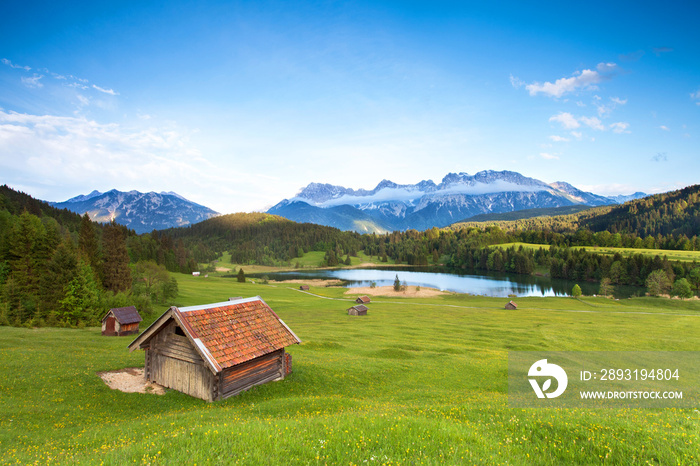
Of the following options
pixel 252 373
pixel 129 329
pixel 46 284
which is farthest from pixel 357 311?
pixel 46 284

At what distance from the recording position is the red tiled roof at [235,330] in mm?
19109

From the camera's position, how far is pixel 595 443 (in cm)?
893

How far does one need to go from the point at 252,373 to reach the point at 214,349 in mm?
3729

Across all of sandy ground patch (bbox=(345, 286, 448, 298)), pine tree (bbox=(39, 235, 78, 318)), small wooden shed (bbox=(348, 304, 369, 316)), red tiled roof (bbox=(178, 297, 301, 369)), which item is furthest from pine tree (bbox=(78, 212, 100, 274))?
sandy ground patch (bbox=(345, 286, 448, 298))

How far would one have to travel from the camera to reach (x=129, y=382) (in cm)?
2194

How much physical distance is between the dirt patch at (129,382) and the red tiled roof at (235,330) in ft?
17.5

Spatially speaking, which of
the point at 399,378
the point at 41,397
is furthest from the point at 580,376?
the point at 41,397

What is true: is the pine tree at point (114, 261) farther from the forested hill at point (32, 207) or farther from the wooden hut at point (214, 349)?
the forested hill at point (32, 207)

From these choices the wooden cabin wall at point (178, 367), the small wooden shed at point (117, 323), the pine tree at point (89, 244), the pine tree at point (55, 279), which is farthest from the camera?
the pine tree at point (89, 244)

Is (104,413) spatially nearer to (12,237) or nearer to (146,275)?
(12,237)

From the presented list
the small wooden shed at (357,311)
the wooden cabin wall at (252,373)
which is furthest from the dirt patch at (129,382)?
the small wooden shed at (357,311)

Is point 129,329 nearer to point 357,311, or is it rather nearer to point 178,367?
point 178,367

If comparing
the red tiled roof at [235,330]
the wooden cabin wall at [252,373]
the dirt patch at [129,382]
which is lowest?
the dirt patch at [129,382]

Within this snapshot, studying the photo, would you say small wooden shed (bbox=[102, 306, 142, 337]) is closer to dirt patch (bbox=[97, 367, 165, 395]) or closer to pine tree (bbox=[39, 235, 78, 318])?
pine tree (bbox=[39, 235, 78, 318])
